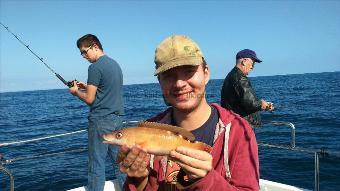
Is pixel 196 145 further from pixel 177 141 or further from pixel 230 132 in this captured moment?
pixel 230 132

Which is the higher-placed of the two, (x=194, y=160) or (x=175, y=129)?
(x=175, y=129)

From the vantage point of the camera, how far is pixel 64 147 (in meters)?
19.0

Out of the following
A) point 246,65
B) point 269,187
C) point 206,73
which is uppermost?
point 246,65

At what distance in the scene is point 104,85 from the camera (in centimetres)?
583

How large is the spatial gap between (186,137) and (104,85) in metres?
3.60

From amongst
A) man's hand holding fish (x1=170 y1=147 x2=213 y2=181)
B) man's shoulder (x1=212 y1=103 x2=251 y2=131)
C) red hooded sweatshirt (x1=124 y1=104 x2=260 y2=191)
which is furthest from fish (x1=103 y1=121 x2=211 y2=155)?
man's shoulder (x1=212 y1=103 x2=251 y2=131)

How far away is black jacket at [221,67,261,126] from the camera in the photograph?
22.3 feet

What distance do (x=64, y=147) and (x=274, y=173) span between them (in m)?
11.9

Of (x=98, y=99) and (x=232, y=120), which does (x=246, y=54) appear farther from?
(x=232, y=120)

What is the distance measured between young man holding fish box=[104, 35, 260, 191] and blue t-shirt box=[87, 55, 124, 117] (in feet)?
9.52

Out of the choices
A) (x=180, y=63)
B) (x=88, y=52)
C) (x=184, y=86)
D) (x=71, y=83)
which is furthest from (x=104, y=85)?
(x=180, y=63)

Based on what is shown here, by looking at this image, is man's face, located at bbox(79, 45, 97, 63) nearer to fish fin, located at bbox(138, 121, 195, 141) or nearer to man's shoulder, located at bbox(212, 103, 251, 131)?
fish fin, located at bbox(138, 121, 195, 141)

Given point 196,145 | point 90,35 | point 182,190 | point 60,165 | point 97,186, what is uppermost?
point 90,35

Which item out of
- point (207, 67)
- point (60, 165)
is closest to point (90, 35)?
point (207, 67)
